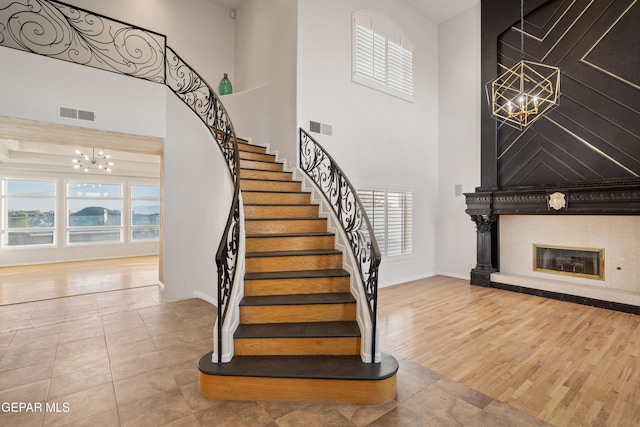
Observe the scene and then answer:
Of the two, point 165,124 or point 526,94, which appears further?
point 165,124

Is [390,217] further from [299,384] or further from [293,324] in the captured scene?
[299,384]

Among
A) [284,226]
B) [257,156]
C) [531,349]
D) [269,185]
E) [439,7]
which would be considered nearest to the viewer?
[531,349]

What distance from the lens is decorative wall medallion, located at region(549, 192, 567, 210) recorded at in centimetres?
519

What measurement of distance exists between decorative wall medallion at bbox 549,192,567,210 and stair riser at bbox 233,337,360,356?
15.3ft

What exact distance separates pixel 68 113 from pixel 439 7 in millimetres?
7736

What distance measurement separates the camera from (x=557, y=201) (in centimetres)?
525

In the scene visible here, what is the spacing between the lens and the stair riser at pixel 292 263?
363 centimetres

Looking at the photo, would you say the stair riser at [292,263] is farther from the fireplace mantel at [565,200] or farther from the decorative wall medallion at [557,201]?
the decorative wall medallion at [557,201]

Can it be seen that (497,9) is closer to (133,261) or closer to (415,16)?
(415,16)

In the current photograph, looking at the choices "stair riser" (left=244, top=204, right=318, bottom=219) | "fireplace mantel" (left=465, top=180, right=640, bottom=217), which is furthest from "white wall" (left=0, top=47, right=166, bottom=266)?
"fireplace mantel" (left=465, top=180, right=640, bottom=217)

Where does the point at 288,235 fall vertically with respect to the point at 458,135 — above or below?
below

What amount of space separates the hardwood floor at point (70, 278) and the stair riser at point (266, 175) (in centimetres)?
351

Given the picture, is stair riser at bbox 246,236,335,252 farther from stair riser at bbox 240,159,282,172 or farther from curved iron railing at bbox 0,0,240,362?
stair riser at bbox 240,159,282,172

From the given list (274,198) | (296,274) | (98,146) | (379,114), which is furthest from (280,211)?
(98,146)
